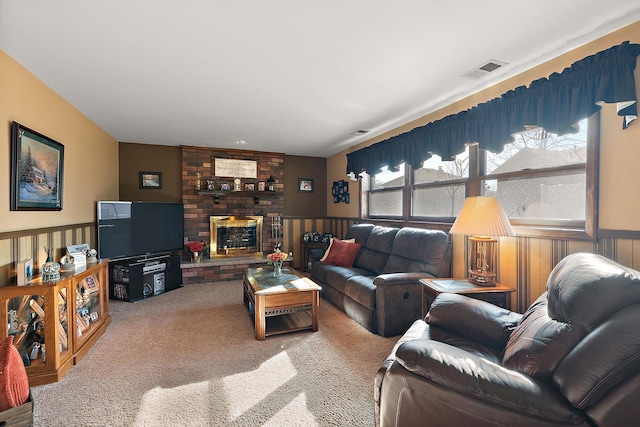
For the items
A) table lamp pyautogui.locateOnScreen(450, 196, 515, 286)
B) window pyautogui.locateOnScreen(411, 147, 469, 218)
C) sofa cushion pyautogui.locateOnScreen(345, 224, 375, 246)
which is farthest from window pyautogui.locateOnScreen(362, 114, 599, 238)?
sofa cushion pyautogui.locateOnScreen(345, 224, 375, 246)

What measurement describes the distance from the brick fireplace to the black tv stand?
1.24ft

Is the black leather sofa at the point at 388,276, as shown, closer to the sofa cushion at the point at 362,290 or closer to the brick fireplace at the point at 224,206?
the sofa cushion at the point at 362,290

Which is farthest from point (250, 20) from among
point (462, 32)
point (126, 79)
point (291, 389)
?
point (291, 389)

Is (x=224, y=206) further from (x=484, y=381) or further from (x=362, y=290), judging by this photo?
(x=484, y=381)

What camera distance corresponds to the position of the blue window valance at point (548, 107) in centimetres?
174

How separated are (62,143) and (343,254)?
11.5ft

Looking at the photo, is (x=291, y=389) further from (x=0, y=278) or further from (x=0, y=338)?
(x=0, y=278)

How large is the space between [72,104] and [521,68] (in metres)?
4.48

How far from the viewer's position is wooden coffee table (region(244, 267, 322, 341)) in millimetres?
2752

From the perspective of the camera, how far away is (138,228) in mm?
4203

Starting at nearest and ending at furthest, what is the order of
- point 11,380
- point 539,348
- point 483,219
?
point 539,348
point 11,380
point 483,219

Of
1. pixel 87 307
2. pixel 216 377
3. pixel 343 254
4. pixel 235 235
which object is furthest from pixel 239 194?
pixel 216 377

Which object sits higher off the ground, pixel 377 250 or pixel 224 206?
pixel 224 206

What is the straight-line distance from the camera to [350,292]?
3219 millimetres
